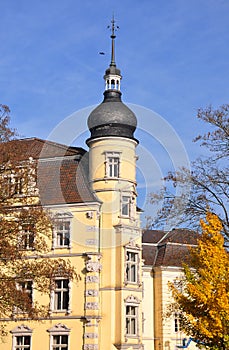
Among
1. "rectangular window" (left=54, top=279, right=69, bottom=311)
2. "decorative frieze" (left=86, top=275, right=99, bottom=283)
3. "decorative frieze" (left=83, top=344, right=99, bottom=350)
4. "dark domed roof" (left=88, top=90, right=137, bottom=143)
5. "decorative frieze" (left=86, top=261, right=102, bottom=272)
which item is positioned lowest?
"decorative frieze" (left=83, top=344, right=99, bottom=350)

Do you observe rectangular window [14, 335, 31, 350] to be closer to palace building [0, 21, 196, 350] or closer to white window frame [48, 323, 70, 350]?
palace building [0, 21, 196, 350]

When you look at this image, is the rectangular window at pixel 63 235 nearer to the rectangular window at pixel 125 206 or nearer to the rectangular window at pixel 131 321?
the rectangular window at pixel 125 206

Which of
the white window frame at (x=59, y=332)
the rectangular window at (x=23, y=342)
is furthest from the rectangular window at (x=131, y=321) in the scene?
the rectangular window at (x=23, y=342)

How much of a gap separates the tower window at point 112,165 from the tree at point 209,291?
1754cm

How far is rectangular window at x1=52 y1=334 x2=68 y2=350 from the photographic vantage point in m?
35.4

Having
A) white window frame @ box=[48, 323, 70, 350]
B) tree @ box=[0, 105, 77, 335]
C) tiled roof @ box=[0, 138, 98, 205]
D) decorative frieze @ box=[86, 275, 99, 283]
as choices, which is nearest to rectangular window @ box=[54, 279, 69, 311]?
white window frame @ box=[48, 323, 70, 350]

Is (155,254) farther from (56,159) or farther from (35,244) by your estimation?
(35,244)

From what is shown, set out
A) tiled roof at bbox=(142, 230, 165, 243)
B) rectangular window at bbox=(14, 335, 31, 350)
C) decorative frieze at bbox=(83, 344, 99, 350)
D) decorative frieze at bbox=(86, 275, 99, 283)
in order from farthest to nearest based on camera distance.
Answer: tiled roof at bbox=(142, 230, 165, 243), rectangular window at bbox=(14, 335, 31, 350), decorative frieze at bbox=(86, 275, 99, 283), decorative frieze at bbox=(83, 344, 99, 350)

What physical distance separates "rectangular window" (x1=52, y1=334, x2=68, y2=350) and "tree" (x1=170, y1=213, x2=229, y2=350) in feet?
53.5

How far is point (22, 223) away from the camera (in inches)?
945

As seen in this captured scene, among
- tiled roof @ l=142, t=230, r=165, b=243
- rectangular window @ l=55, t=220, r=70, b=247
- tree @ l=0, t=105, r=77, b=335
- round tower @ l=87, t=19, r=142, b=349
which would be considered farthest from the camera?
tiled roof @ l=142, t=230, r=165, b=243

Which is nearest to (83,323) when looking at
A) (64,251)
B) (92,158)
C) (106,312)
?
(106,312)

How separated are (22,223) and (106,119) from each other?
15.5 m

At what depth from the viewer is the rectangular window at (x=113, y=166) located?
37.8 metres
